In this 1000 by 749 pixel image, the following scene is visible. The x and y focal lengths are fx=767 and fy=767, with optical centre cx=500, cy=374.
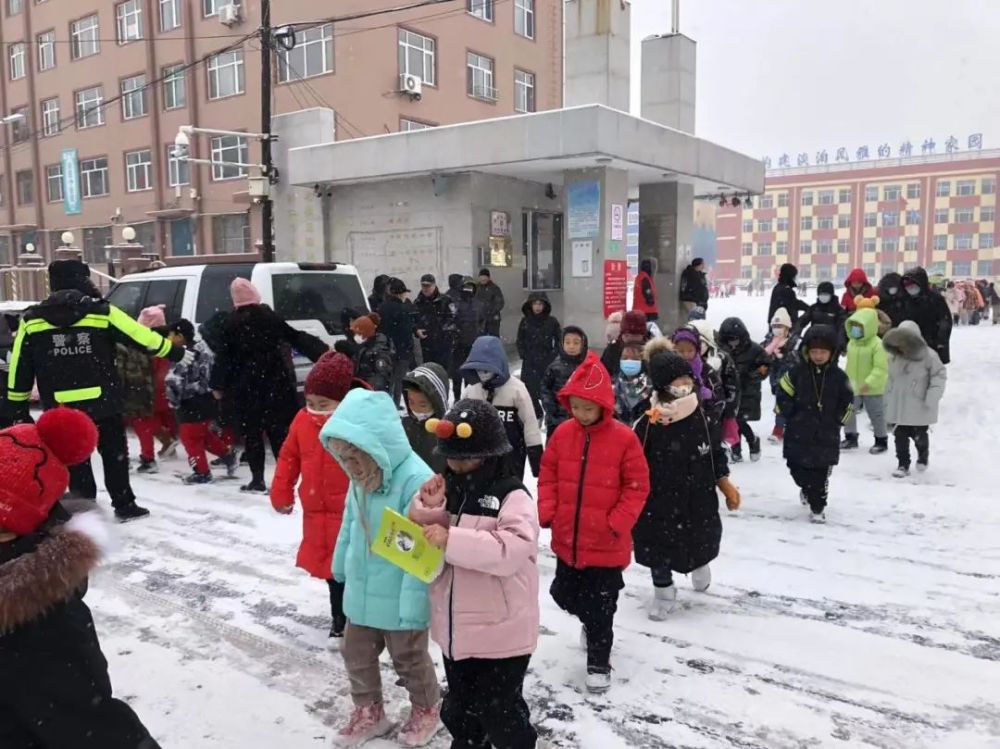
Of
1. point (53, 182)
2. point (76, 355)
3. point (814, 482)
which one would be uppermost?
point (53, 182)

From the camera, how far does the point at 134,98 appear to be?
3145 centimetres

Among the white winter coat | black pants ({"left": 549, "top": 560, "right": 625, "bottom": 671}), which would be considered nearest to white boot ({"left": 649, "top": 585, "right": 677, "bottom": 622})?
black pants ({"left": 549, "top": 560, "right": 625, "bottom": 671})

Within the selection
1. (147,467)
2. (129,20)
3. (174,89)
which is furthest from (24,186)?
(147,467)

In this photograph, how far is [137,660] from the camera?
3918 mm

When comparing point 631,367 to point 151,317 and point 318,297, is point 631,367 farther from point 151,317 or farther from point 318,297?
point 151,317

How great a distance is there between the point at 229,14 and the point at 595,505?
1156 inches

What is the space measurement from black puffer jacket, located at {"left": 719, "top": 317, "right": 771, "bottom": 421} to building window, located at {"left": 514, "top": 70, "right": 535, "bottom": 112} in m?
25.3

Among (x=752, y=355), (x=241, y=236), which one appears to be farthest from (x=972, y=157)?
(x=752, y=355)

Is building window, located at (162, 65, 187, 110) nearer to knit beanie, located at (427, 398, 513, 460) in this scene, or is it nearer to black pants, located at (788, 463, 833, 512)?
black pants, located at (788, 463, 833, 512)

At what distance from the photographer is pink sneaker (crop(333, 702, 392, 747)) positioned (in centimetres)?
315

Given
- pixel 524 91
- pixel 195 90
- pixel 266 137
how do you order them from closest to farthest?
pixel 266 137
pixel 195 90
pixel 524 91

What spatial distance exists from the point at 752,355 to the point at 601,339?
6.49m

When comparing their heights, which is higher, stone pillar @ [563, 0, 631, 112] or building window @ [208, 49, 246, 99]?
building window @ [208, 49, 246, 99]

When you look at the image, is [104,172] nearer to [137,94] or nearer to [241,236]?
[137,94]
